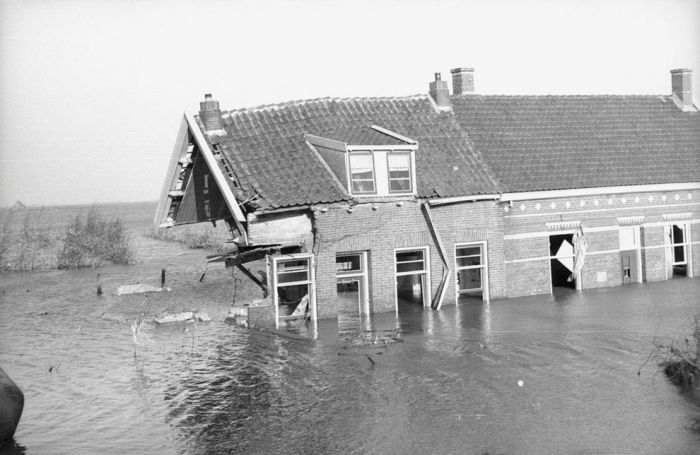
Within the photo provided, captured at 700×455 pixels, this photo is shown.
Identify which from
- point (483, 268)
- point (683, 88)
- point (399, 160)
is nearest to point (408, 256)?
point (483, 268)

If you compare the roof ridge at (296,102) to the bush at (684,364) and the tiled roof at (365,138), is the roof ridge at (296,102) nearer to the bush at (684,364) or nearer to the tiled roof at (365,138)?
the tiled roof at (365,138)

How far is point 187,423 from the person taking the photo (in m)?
15.4

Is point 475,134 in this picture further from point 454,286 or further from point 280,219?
point 280,219

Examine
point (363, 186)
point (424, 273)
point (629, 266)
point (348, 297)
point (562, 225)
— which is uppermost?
point (363, 186)

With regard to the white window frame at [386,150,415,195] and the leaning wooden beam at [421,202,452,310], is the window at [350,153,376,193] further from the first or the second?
the leaning wooden beam at [421,202,452,310]

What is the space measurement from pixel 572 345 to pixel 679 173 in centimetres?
1362

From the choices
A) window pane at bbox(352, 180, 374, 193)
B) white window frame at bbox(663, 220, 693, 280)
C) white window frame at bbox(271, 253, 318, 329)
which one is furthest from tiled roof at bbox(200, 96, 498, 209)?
white window frame at bbox(663, 220, 693, 280)

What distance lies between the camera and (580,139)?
31344 millimetres

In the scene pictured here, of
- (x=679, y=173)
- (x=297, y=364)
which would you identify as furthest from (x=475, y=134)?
(x=297, y=364)

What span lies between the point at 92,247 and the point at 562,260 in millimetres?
29649

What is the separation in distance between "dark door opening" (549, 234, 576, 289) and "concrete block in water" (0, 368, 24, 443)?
19.4 m

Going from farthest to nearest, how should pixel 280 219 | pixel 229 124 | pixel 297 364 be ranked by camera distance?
pixel 229 124 < pixel 280 219 < pixel 297 364

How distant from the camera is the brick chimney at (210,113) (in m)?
25.9

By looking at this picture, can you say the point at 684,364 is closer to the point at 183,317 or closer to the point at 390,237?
the point at 390,237
